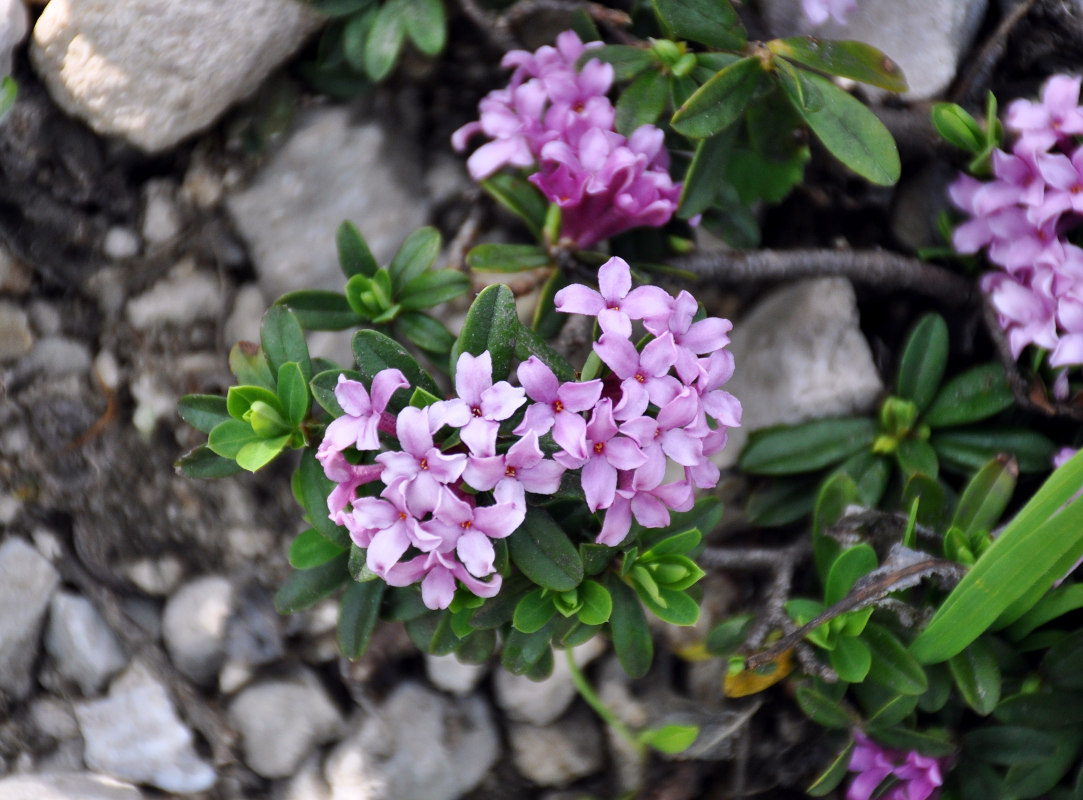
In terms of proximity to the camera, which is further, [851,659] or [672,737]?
[672,737]

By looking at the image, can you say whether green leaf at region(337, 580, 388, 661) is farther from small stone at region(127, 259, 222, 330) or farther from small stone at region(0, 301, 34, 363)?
small stone at region(0, 301, 34, 363)

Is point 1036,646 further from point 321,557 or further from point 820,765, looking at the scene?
point 321,557

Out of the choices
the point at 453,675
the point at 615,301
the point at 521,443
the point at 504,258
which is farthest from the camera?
the point at 453,675

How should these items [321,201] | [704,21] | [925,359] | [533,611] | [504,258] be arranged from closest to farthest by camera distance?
[533,611], [704,21], [504,258], [925,359], [321,201]

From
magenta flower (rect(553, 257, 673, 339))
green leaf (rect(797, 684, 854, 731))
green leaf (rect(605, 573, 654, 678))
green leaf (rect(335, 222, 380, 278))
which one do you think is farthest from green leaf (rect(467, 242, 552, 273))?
green leaf (rect(797, 684, 854, 731))

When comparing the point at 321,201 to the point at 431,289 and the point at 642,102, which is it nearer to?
the point at 431,289

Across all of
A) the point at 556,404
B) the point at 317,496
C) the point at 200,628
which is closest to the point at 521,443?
the point at 556,404

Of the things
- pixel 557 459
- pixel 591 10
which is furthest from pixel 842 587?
pixel 591 10
